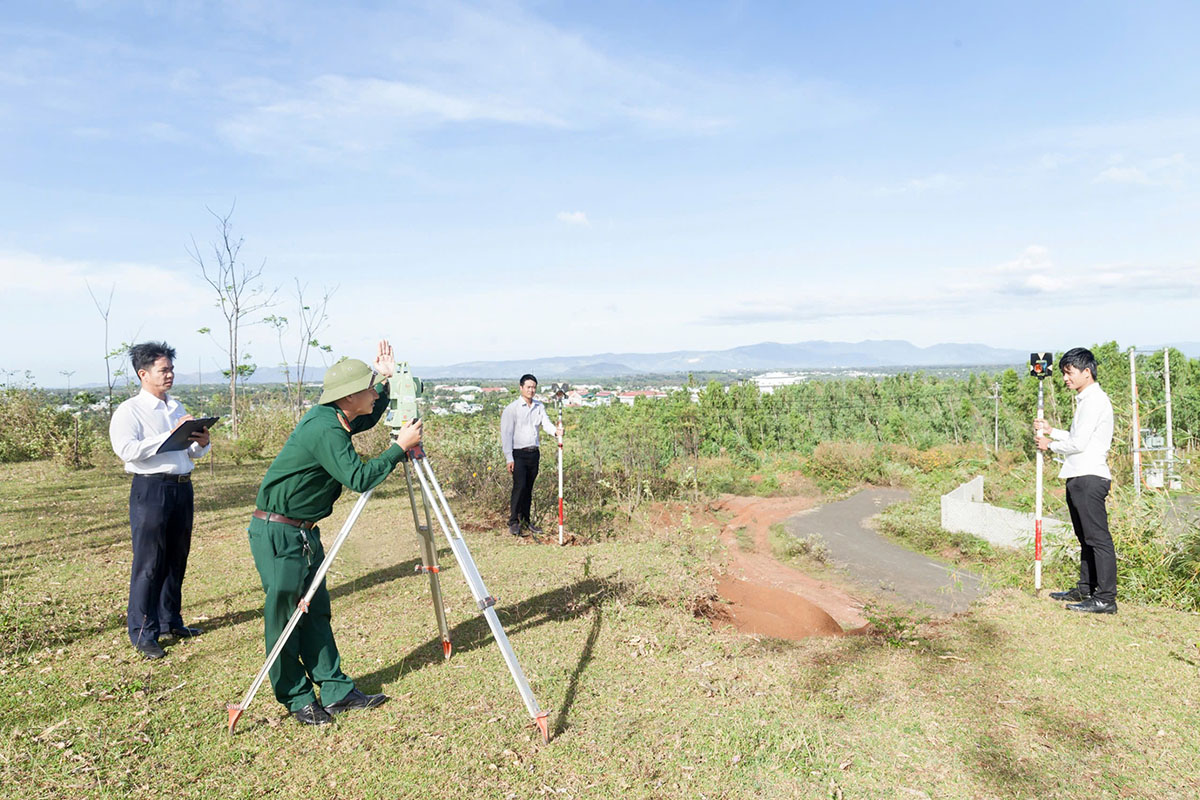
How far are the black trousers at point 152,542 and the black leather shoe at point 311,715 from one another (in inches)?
70.7

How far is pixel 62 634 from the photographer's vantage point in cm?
520

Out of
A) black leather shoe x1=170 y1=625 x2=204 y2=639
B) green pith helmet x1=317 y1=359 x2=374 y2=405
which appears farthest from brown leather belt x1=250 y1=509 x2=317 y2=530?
black leather shoe x1=170 y1=625 x2=204 y2=639

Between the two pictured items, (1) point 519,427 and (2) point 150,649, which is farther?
(1) point 519,427

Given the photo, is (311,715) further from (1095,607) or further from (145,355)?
(1095,607)

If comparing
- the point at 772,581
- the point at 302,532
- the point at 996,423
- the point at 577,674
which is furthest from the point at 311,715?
the point at 996,423

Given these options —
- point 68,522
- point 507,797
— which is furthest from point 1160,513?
point 68,522

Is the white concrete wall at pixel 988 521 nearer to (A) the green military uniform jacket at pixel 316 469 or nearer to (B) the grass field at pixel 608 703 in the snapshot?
(B) the grass field at pixel 608 703

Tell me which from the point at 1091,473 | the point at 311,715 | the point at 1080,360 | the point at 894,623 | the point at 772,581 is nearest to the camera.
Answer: the point at 311,715

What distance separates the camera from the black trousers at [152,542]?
492cm

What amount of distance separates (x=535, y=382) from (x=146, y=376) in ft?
15.2

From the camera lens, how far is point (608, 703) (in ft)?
14.4

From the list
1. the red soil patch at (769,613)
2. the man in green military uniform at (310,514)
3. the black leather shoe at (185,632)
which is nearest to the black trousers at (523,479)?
the red soil patch at (769,613)

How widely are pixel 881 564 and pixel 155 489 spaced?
9293 mm

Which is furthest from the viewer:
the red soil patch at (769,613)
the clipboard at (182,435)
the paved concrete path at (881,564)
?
the paved concrete path at (881,564)
